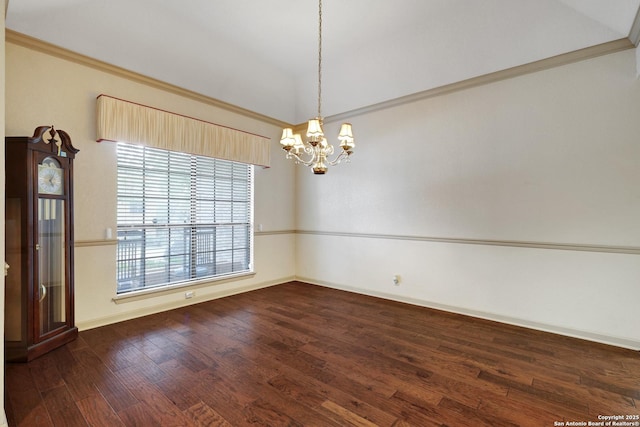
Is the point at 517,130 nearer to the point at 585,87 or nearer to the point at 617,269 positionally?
the point at 585,87

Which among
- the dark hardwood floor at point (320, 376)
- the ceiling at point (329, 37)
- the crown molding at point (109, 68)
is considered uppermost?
the ceiling at point (329, 37)

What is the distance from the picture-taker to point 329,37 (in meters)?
4.31

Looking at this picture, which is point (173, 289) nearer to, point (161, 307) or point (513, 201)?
point (161, 307)

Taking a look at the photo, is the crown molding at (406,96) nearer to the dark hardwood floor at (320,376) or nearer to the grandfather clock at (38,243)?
the grandfather clock at (38,243)

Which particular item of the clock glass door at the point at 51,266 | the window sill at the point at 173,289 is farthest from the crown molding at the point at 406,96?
the window sill at the point at 173,289

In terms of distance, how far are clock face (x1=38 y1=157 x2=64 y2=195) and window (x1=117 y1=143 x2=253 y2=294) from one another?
28.7 inches

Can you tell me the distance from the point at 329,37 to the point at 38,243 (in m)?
4.20

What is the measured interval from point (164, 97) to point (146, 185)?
3.93ft

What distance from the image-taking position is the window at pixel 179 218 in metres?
3.78

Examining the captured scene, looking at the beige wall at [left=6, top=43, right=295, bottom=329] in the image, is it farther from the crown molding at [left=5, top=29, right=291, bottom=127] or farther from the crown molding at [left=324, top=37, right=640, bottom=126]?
the crown molding at [left=324, top=37, right=640, bottom=126]

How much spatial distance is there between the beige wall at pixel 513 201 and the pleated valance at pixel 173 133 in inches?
66.5

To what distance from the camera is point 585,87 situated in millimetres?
3225

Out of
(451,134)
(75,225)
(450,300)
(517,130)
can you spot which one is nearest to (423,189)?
(451,134)

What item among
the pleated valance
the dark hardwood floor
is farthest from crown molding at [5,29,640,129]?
the dark hardwood floor
